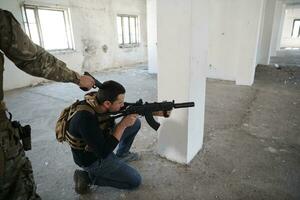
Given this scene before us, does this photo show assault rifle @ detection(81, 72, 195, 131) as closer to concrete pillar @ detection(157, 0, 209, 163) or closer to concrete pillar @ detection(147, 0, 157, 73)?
concrete pillar @ detection(157, 0, 209, 163)

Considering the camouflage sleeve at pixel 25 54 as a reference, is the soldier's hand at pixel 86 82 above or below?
below

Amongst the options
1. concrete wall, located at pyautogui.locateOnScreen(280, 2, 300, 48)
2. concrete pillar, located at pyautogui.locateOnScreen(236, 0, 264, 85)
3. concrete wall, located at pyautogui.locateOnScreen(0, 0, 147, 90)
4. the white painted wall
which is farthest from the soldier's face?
concrete wall, located at pyautogui.locateOnScreen(280, 2, 300, 48)

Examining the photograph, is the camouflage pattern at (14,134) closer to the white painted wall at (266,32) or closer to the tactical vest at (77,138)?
the tactical vest at (77,138)

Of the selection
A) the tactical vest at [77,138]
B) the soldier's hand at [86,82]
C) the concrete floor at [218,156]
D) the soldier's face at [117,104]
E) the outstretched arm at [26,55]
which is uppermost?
the outstretched arm at [26,55]

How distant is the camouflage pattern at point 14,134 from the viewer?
94 cm

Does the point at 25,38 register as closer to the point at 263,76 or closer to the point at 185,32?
the point at 185,32

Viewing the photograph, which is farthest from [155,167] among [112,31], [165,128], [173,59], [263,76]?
[112,31]

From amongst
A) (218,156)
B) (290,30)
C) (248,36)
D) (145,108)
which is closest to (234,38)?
(248,36)

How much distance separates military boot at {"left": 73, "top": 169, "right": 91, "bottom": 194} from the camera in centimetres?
160

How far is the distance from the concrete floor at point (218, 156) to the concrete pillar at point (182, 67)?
0.22 meters

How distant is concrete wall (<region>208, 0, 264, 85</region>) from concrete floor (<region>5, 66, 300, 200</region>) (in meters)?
0.93

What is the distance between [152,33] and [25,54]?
5.04 m

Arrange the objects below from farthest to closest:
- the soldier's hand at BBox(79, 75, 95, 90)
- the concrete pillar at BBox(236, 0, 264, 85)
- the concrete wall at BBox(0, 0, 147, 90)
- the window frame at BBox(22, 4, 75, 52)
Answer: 1. the concrete wall at BBox(0, 0, 147, 90)
2. the window frame at BBox(22, 4, 75, 52)
3. the concrete pillar at BBox(236, 0, 264, 85)
4. the soldier's hand at BBox(79, 75, 95, 90)

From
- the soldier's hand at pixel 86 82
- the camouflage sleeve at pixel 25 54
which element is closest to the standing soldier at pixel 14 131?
the camouflage sleeve at pixel 25 54
